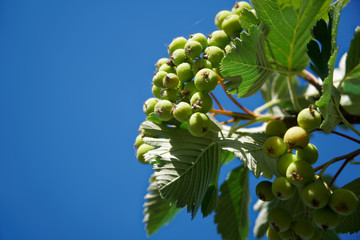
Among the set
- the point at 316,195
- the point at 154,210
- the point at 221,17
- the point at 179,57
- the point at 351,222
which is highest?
the point at 221,17

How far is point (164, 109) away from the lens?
0.95m

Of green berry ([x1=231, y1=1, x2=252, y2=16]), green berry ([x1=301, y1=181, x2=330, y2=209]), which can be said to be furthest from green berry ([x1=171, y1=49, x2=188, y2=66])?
green berry ([x1=301, y1=181, x2=330, y2=209])

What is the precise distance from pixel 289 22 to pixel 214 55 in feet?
0.75

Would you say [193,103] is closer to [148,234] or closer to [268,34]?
[268,34]

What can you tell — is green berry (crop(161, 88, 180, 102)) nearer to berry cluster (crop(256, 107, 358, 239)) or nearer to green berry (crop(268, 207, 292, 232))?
berry cluster (crop(256, 107, 358, 239))

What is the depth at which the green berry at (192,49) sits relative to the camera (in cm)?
97

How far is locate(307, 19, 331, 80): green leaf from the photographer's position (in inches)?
36.6

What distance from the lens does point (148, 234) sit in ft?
4.71

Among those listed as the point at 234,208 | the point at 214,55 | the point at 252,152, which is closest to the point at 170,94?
the point at 214,55

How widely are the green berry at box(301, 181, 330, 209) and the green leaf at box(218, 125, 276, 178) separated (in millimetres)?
146

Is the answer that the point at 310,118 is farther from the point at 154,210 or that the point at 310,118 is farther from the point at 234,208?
the point at 154,210

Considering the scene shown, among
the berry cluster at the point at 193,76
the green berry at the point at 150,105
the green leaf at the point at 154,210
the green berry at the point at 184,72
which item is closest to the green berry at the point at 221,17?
the berry cluster at the point at 193,76

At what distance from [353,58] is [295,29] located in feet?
0.79

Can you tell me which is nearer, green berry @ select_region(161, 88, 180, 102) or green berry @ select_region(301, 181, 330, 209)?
green berry @ select_region(301, 181, 330, 209)
